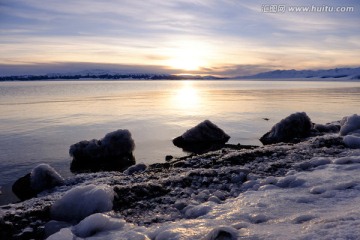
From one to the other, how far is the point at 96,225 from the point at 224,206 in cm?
220

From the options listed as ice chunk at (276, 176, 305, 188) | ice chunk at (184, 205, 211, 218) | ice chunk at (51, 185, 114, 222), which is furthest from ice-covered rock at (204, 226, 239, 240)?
ice chunk at (276, 176, 305, 188)

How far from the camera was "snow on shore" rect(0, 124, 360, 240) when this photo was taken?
4133 millimetres

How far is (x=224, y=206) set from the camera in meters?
5.38

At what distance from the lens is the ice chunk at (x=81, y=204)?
17.1 feet

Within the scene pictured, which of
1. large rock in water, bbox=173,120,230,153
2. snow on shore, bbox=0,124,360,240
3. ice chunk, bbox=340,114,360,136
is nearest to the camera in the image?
snow on shore, bbox=0,124,360,240

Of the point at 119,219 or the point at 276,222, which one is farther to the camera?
the point at 119,219

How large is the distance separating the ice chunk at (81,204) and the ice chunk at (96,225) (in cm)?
47

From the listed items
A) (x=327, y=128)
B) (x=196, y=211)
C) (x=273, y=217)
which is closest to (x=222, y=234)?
(x=273, y=217)

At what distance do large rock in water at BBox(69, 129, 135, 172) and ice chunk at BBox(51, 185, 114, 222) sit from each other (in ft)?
20.2

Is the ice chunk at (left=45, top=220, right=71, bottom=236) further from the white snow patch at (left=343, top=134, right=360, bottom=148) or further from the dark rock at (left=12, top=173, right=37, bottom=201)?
the white snow patch at (left=343, top=134, right=360, bottom=148)

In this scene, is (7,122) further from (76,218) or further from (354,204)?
(354,204)

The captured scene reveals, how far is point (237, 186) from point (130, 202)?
2330 millimetres

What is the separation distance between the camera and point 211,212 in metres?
5.13

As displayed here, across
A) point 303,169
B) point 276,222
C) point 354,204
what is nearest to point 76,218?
point 276,222
